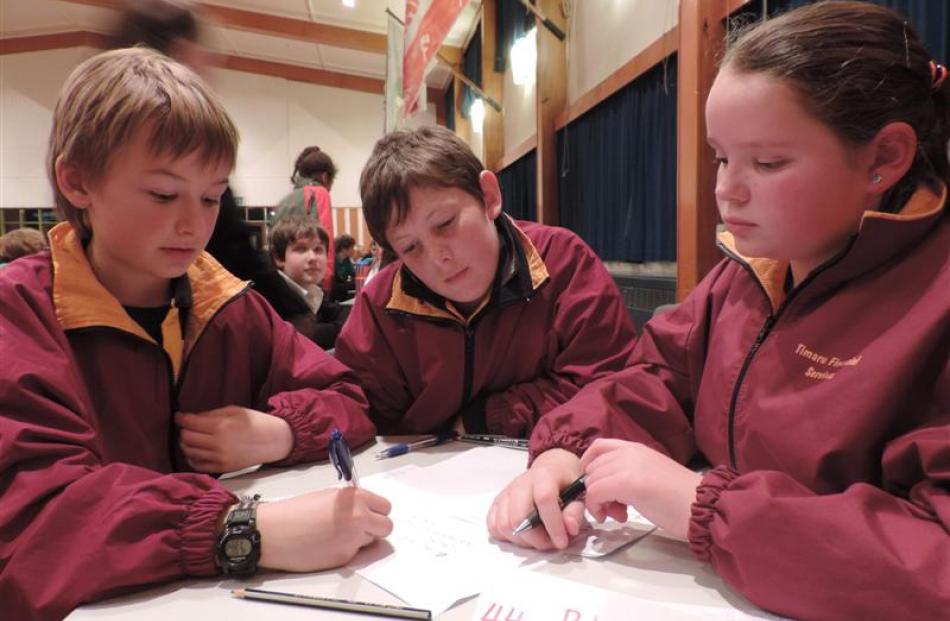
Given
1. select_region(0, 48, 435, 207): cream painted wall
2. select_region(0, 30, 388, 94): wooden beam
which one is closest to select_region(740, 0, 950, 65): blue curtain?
select_region(0, 48, 435, 207): cream painted wall

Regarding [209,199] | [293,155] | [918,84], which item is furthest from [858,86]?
[293,155]

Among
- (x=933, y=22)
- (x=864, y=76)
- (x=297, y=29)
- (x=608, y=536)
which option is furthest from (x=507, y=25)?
(x=608, y=536)

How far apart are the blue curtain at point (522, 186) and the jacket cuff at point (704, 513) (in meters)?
4.78

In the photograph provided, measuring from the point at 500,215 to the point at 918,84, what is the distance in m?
0.72

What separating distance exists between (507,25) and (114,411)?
5.71 meters

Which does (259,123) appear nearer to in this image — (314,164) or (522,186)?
(522,186)

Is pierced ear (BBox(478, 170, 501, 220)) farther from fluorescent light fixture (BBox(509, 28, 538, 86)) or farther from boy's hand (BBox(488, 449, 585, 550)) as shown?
fluorescent light fixture (BBox(509, 28, 538, 86))

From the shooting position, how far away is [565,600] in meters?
0.53

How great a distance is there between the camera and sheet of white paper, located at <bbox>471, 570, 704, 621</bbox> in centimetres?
51

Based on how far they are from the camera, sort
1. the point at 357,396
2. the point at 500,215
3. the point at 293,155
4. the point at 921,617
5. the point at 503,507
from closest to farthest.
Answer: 1. the point at 921,617
2. the point at 503,507
3. the point at 357,396
4. the point at 500,215
5. the point at 293,155

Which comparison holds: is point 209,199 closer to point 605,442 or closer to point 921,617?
point 605,442

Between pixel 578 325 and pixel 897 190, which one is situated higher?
pixel 897 190

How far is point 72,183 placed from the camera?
0.84m

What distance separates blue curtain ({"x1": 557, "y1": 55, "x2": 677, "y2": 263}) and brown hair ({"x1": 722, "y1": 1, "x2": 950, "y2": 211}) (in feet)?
7.64
